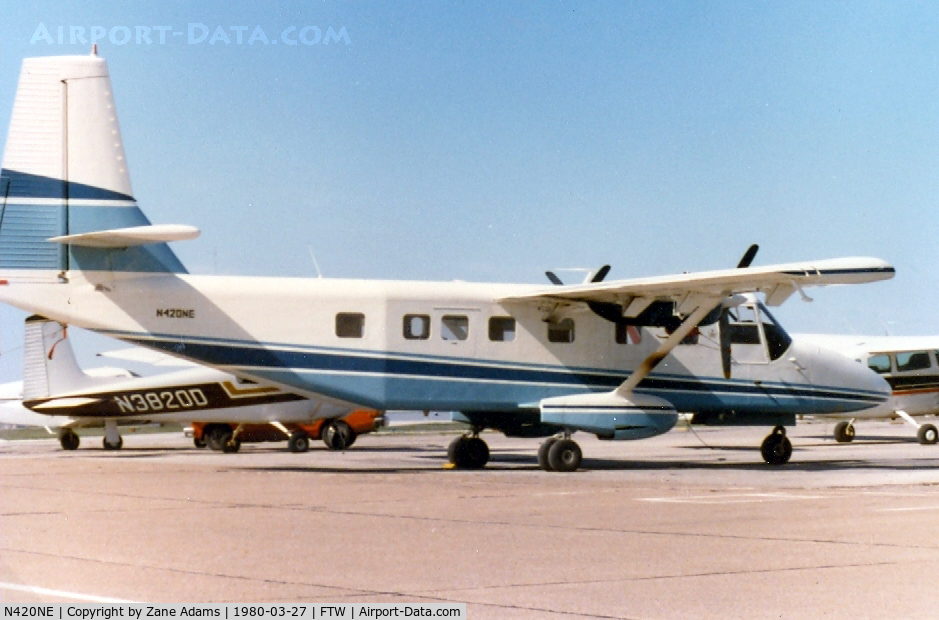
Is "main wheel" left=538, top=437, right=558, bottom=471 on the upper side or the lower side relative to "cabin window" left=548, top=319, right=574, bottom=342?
lower

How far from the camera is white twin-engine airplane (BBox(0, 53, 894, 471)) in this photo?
18.2 metres

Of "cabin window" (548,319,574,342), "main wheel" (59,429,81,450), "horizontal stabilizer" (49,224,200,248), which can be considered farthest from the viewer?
"main wheel" (59,429,81,450)

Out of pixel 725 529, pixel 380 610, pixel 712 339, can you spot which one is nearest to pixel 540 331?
pixel 712 339

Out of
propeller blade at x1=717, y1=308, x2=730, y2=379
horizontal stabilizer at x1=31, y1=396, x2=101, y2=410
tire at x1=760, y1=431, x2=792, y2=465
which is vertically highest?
propeller blade at x1=717, y1=308, x2=730, y2=379

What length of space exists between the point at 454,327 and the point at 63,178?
7246 millimetres

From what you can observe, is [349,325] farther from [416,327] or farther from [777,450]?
[777,450]

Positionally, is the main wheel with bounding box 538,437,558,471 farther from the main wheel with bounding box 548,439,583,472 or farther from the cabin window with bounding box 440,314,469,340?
the cabin window with bounding box 440,314,469,340

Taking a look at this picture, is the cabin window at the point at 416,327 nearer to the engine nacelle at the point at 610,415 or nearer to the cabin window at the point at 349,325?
the cabin window at the point at 349,325

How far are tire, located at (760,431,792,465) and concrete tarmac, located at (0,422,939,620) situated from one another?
10.8ft

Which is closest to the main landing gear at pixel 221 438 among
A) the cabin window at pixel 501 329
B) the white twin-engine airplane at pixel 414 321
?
the white twin-engine airplane at pixel 414 321

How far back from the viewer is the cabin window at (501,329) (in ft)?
65.7

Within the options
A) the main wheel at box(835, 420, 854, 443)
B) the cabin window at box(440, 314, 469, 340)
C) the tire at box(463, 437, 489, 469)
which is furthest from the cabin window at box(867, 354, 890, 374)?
the cabin window at box(440, 314, 469, 340)

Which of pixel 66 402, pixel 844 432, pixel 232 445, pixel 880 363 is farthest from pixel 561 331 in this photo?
pixel 880 363

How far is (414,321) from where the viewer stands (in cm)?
1958
